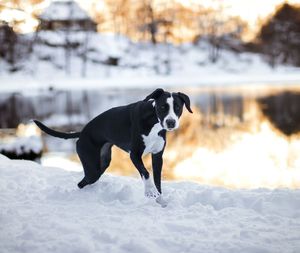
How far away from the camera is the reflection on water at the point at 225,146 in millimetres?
10008

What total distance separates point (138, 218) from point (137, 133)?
3.72 ft

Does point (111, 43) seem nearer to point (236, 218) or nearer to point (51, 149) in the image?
point (51, 149)

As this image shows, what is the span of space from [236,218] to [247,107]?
19383 mm

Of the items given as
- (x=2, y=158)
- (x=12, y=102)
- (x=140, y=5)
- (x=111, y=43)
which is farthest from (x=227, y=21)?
(x=2, y=158)

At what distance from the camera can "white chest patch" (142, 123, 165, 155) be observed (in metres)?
5.48

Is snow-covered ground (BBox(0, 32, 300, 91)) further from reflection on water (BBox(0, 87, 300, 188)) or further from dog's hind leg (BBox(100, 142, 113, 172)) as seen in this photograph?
dog's hind leg (BBox(100, 142, 113, 172))

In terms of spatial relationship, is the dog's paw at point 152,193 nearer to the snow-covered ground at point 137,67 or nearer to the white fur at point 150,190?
the white fur at point 150,190

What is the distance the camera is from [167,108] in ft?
17.1

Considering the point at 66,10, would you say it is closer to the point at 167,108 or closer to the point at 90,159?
the point at 90,159

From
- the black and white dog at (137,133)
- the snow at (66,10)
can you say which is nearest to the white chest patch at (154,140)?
the black and white dog at (137,133)

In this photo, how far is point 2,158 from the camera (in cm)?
877

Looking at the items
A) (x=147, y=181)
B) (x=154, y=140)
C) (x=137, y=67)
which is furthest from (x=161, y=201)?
(x=137, y=67)

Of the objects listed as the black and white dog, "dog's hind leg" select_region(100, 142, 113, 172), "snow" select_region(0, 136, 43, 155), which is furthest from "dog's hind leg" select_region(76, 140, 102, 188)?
"snow" select_region(0, 136, 43, 155)

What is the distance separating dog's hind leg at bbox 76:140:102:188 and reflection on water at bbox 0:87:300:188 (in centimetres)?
376
